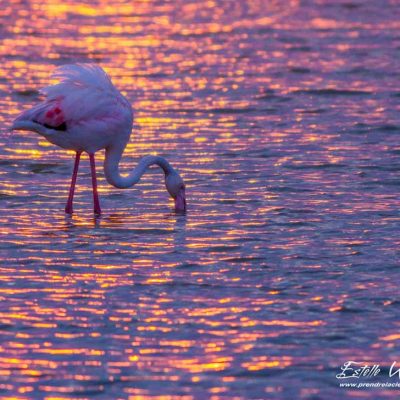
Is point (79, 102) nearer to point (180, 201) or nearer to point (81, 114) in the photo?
point (81, 114)

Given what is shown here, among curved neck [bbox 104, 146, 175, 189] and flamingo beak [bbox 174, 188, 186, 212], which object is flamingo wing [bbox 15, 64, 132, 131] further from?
flamingo beak [bbox 174, 188, 186, 212]

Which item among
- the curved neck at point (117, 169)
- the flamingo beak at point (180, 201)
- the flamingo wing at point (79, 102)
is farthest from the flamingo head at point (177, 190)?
the flamingo wing at point (79, 102)

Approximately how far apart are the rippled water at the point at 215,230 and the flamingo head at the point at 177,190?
0.41 ft

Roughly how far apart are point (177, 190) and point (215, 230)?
2.78 feet

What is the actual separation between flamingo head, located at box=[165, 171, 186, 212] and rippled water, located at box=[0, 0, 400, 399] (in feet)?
0.41

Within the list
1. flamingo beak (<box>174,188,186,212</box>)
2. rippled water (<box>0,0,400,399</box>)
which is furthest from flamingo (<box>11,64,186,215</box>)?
rippled water (<box>0,0,400,399</box>)

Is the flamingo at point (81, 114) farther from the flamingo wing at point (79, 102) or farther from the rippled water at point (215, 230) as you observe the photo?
the rippled water at point (215, 230)

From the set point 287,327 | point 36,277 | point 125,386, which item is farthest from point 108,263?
point 125,386

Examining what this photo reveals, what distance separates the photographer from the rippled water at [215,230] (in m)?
7.76

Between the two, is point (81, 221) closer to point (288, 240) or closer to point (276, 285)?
point (288, 240)

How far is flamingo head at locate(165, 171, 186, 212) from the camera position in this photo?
1172cm

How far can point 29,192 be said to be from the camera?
12.5 m

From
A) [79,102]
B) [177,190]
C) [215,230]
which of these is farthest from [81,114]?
[215,230]

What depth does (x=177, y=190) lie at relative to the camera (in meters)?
11.7
